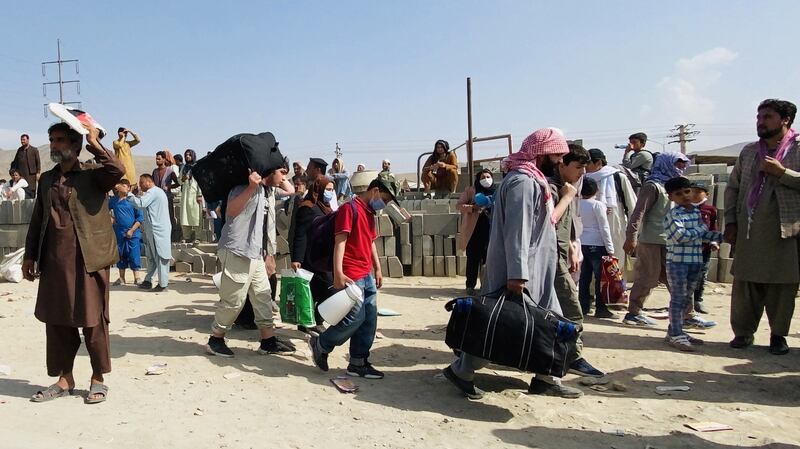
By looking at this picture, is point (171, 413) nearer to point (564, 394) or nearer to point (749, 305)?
point (564, 394)

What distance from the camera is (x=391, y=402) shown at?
4094 mm

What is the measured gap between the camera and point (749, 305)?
17.8ft

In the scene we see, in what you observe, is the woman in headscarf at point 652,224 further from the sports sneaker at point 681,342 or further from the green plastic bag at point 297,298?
the green plastic bag at point 297,298

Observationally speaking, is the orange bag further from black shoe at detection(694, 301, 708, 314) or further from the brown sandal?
the brown sandal

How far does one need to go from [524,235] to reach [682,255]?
2500 mm

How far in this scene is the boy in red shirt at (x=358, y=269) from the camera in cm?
435

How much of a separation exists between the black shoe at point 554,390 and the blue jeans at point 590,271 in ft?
8.36

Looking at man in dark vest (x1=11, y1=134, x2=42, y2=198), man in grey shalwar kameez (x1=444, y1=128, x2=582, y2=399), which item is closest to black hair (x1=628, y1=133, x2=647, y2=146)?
man in grey shalwar kameez (x1=444, y1=128, x2=582, y2=399)

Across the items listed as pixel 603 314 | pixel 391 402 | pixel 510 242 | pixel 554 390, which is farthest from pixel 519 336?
pixel 603 314

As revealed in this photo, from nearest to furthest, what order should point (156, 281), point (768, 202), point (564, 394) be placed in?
1. point (564, 394)
2. point (768, 202)
3. point (156, 281)

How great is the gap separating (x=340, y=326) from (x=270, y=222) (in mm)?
1526

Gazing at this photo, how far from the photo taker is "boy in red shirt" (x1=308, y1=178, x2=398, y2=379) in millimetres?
4352

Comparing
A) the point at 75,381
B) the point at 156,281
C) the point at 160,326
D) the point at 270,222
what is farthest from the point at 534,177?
the point at 156,281

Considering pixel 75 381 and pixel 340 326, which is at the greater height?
pixel 340 326
